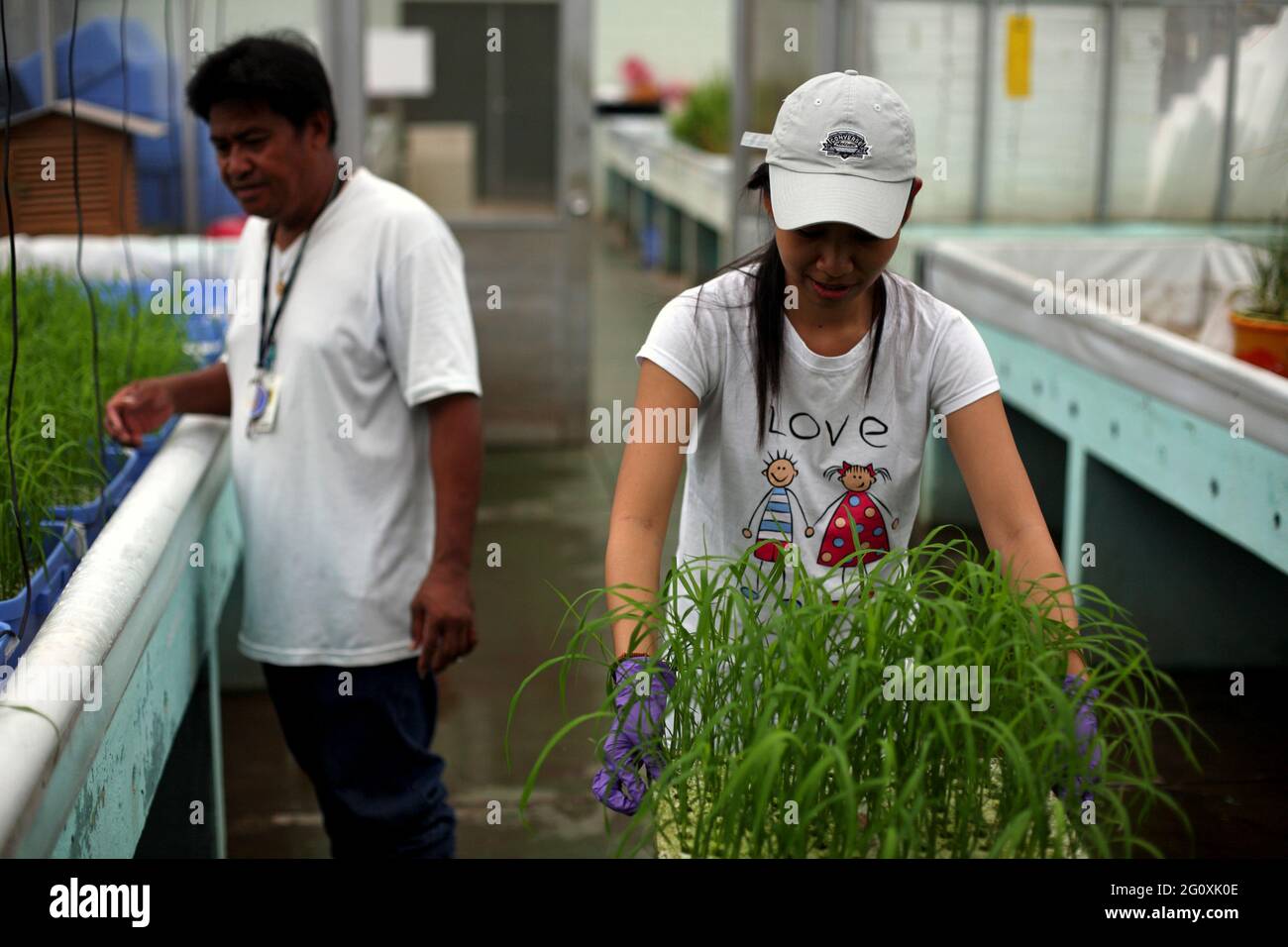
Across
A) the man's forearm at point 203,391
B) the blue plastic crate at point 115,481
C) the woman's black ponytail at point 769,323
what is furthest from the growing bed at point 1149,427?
the blue plastic crate at point 115,481

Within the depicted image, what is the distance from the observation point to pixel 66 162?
13.7ft

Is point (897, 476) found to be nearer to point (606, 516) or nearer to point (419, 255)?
point (419, 255)

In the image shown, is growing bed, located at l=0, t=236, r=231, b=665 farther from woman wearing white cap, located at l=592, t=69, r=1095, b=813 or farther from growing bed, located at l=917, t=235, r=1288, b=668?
growing bed, located at l=917, t=235, r=1288, b=668

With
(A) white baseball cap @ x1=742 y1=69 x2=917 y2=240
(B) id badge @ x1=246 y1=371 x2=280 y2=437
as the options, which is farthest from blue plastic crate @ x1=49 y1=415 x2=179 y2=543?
(A) white baseball cap @ x1=742 y1=69 x2=917 y2=240

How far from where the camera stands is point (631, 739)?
48.1 inches

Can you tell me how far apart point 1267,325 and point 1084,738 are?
2337 millimetres

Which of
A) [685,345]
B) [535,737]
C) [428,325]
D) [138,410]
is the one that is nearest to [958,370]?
[685,345]

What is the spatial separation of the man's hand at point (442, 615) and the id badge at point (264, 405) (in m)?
0.32

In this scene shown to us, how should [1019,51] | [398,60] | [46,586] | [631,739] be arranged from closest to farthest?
[631,739] → [46,586] → [1019,51] → [398,60]

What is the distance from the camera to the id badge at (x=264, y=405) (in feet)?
7.07

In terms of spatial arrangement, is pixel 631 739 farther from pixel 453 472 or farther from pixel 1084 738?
pixel 453 472

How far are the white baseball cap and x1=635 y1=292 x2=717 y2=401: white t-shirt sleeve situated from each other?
163mm
